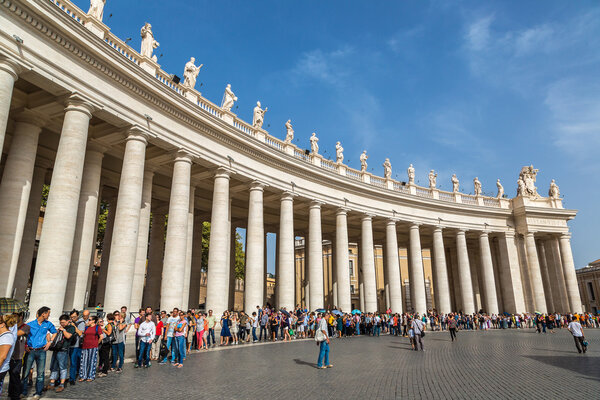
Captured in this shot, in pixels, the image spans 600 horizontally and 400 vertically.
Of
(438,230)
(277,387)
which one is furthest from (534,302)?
(277,387)

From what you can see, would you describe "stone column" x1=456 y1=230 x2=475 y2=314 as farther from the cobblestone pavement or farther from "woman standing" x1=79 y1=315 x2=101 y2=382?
"woman standing" x1=79 y1=315 x2=101 y2=382

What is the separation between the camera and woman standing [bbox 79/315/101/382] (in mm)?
9914

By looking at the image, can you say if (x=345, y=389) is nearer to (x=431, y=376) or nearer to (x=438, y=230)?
(x=431, y=376)

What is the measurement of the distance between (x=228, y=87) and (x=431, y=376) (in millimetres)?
23351

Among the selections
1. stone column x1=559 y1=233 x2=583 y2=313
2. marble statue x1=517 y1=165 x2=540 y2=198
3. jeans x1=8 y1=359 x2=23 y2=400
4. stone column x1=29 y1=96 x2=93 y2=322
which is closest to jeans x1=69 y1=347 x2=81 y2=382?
jeans x1=8 y1=359 x2=23 y2=400

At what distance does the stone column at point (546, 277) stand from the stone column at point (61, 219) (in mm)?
50559

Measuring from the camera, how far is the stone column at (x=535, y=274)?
135ft

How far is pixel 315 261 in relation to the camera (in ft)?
103

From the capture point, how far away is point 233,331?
1997 cm

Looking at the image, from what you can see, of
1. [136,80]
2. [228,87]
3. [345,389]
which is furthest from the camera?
[228,87]

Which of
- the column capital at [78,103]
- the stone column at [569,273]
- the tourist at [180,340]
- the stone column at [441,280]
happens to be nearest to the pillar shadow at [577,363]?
the tourist at [180,340]

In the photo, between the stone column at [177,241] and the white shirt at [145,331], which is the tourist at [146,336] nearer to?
the white shirt at [145,331]

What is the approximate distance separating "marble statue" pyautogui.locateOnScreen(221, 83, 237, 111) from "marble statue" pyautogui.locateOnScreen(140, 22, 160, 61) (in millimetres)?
5837

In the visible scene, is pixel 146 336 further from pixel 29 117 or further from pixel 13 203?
pixel 29 117
